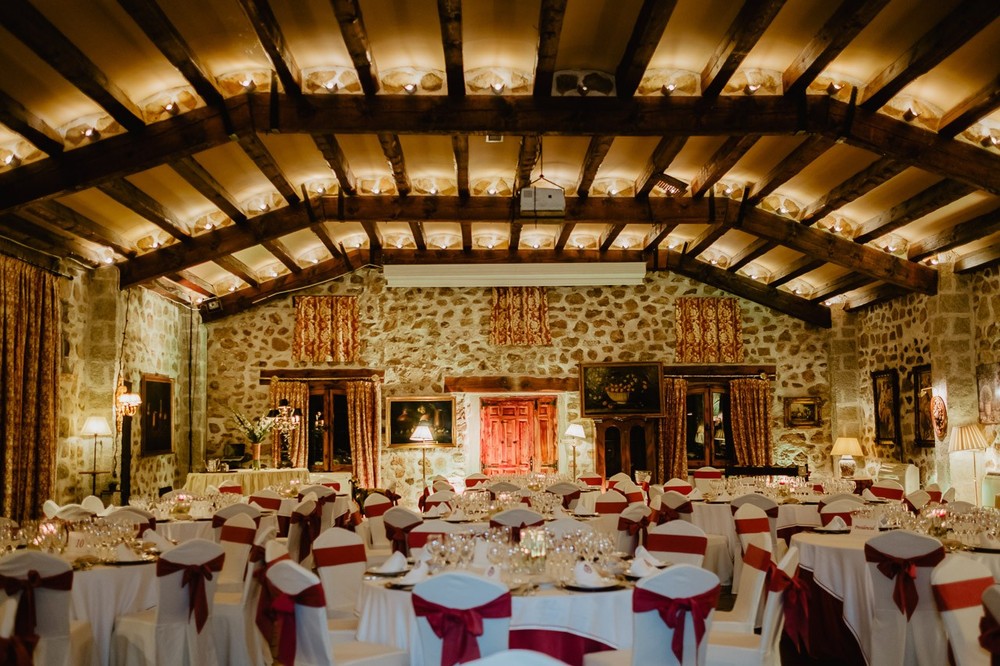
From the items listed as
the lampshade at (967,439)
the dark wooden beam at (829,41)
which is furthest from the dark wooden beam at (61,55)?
the lampshade at (967,439)

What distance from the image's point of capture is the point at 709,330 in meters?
14.4

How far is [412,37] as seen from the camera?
6.81m

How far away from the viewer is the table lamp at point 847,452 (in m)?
13.0

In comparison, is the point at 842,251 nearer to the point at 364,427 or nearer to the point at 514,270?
the point at 514,270

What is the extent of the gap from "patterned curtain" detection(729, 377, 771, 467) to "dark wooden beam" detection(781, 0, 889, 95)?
7573mm

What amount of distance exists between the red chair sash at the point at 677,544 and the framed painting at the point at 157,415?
8576 millimetres

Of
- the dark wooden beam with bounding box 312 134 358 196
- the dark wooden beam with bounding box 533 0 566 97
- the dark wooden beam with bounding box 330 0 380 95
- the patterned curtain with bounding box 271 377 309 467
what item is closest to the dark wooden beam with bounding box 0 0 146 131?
the dark wooden beam with bounding box 312 134 358 196

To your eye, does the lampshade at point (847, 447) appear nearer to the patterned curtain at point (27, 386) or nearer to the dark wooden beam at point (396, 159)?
the dark wooden beam at point (396, 159)

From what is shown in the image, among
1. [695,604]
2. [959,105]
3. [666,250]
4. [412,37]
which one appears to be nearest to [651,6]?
[412,37]

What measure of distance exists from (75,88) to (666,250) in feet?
30.7

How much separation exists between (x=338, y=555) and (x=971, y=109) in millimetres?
6135

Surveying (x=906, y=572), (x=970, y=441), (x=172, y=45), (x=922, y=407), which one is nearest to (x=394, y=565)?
(x=906, y=572)

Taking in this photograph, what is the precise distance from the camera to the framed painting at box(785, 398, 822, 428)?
564 inches

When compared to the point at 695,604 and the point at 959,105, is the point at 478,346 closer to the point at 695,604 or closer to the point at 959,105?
the point at 959,105
